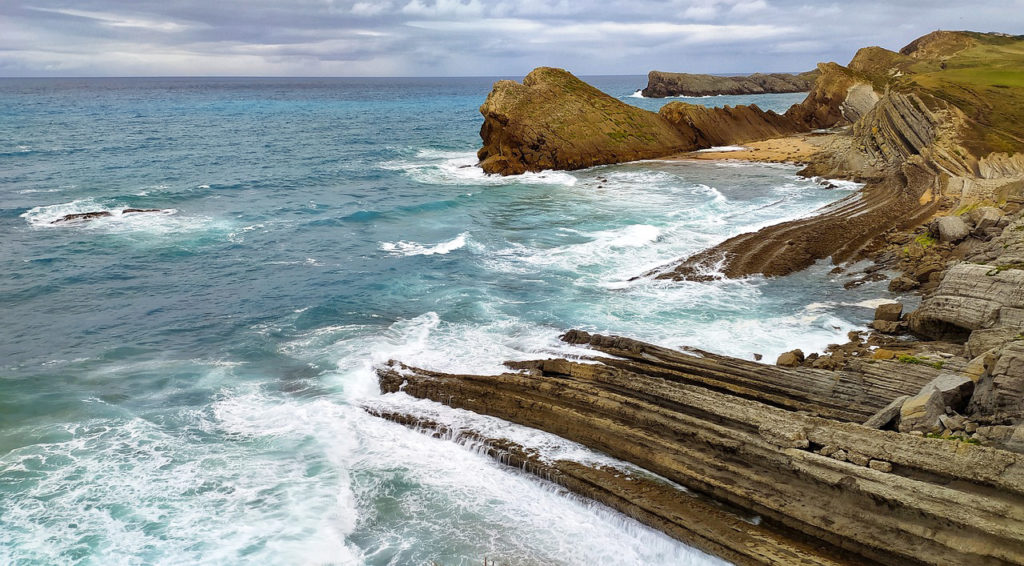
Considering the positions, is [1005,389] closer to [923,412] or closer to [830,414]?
[923,412]

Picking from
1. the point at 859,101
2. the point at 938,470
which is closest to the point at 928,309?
the point at 938,470

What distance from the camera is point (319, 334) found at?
66.4 ft

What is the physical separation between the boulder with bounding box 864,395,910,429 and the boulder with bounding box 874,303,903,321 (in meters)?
7.11

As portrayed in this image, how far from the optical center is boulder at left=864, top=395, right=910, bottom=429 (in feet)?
37.7

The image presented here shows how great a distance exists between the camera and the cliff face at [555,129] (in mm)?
48406

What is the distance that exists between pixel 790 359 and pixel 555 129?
119ft

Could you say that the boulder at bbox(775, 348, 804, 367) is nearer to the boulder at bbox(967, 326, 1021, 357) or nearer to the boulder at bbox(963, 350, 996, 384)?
the boulder at bbox(967, 326, 1021, 357)

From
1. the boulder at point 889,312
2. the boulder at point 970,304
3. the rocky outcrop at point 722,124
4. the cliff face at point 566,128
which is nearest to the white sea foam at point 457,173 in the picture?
the cliff face at point 566,128

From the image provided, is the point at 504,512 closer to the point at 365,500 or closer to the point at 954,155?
the point at 365,500

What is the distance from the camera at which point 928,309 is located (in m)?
16.5

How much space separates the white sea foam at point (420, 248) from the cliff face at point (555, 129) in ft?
62.4

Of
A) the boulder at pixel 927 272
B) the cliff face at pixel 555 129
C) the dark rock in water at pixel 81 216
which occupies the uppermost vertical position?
the cliff face at pixel 555 129

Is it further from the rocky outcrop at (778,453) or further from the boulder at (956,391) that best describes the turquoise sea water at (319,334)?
the boulder at (956,391)

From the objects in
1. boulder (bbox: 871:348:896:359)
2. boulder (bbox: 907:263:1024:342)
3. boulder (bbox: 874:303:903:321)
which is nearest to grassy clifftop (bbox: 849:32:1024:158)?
boulder (bbox: 874:303:903:321)
